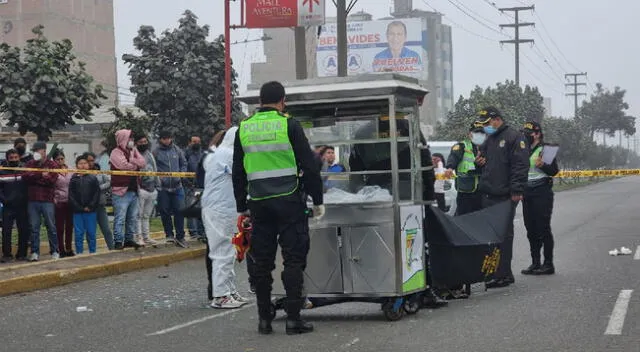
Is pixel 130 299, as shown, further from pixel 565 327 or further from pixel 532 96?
pixel 532 96

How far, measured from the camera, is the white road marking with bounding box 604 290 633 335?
8273 millimetres

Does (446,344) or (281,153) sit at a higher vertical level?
(281,153)

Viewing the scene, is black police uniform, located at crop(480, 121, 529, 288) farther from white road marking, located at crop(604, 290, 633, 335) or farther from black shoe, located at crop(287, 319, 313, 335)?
black shoe, located at crop(287, 319, 313, 335)

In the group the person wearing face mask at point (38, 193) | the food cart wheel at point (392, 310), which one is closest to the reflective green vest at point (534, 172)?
the food cart wheel at point (392, 310)

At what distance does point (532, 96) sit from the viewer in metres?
71.8

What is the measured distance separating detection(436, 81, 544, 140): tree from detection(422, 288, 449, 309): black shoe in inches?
2106

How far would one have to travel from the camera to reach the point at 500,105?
67438 mm

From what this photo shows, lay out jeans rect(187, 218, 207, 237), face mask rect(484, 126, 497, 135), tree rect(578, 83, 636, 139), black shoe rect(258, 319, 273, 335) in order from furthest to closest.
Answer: tree rect(578, 83, 636, 139)
jeans rect(187, 218, 207, 237)
face mask rect(484, 126, 497, 135)
black shoe rect(258, 319, 273, 335)

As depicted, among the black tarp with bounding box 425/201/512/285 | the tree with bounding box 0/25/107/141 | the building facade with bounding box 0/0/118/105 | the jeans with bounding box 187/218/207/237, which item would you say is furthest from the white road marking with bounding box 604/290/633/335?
the building facade with bounding box 0/0/118/105

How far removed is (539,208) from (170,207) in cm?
670

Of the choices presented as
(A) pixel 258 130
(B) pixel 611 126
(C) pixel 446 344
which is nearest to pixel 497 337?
(C) pixel 446 344

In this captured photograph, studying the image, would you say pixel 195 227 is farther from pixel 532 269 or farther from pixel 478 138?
pixel 532 269

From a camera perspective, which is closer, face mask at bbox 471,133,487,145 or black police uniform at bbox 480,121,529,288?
black police uniform at bbox 480,121,529,288

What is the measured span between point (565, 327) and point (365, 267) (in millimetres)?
1844
